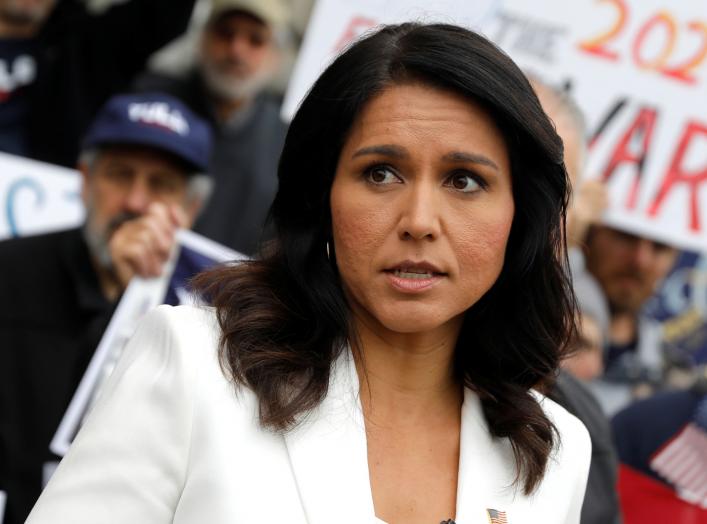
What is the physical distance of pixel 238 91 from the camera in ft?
19.4

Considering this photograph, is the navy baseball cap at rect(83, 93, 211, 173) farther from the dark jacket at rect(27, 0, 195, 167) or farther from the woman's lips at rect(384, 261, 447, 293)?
the woman's lips at rect(384, 261, 447, 293)

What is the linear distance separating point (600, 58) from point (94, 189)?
1.86 meters

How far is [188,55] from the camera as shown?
6.78 metres

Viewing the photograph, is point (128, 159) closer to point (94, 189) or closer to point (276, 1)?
point (94, 189)

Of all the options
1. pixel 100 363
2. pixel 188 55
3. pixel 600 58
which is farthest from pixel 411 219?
pixel 188 55

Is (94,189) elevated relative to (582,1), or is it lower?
lower

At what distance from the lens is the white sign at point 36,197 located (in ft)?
15.5

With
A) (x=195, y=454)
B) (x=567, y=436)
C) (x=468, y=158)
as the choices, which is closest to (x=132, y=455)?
(x=195, y=454)

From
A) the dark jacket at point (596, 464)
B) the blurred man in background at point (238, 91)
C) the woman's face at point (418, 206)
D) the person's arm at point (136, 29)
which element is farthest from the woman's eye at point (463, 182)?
the blurred man in background at point (238, 91)

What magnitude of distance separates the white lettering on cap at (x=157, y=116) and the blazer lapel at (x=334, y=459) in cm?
249

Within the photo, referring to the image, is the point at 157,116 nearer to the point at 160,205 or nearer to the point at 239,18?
the point at 160,205

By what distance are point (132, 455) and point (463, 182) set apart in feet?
2.33

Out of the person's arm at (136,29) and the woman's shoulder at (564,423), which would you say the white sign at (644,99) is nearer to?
the person's arm at (136,29)

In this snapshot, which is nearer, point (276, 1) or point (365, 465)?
point (365, 465)
